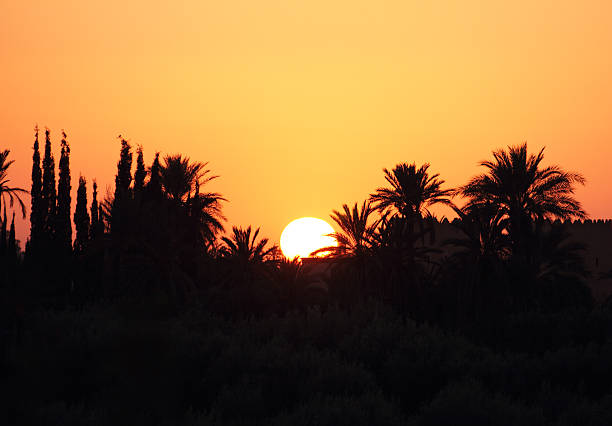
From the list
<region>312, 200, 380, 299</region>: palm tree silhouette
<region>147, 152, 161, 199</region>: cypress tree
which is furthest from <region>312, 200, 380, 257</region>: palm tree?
<region>147, 152, 161, 199</region>: cypress tree

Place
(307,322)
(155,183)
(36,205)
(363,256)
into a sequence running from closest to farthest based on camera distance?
(307,322) → (363,256) → (155,183) → (36,205)

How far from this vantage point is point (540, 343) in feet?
100

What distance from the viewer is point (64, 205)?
230 ft

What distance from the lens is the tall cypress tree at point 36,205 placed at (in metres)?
67.8

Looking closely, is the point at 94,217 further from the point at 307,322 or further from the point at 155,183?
the point at 307,322

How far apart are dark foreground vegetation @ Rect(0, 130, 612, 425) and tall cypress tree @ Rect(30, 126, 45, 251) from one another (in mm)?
230

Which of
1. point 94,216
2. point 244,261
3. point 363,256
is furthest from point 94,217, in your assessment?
point 363,256

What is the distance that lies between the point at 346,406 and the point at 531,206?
101ft

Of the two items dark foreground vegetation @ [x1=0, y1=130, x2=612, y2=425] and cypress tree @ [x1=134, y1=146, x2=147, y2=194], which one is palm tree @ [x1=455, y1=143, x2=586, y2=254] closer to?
dark foreground vegetation @ [x1=0, y1=130, x2=612, y2=425]

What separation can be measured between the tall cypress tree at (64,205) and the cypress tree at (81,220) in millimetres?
639

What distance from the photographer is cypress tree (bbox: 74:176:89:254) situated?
6862cm

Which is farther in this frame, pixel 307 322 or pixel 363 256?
pixel 363 256

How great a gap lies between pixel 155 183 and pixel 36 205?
1426cm

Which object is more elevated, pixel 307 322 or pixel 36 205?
pixel 36 205
